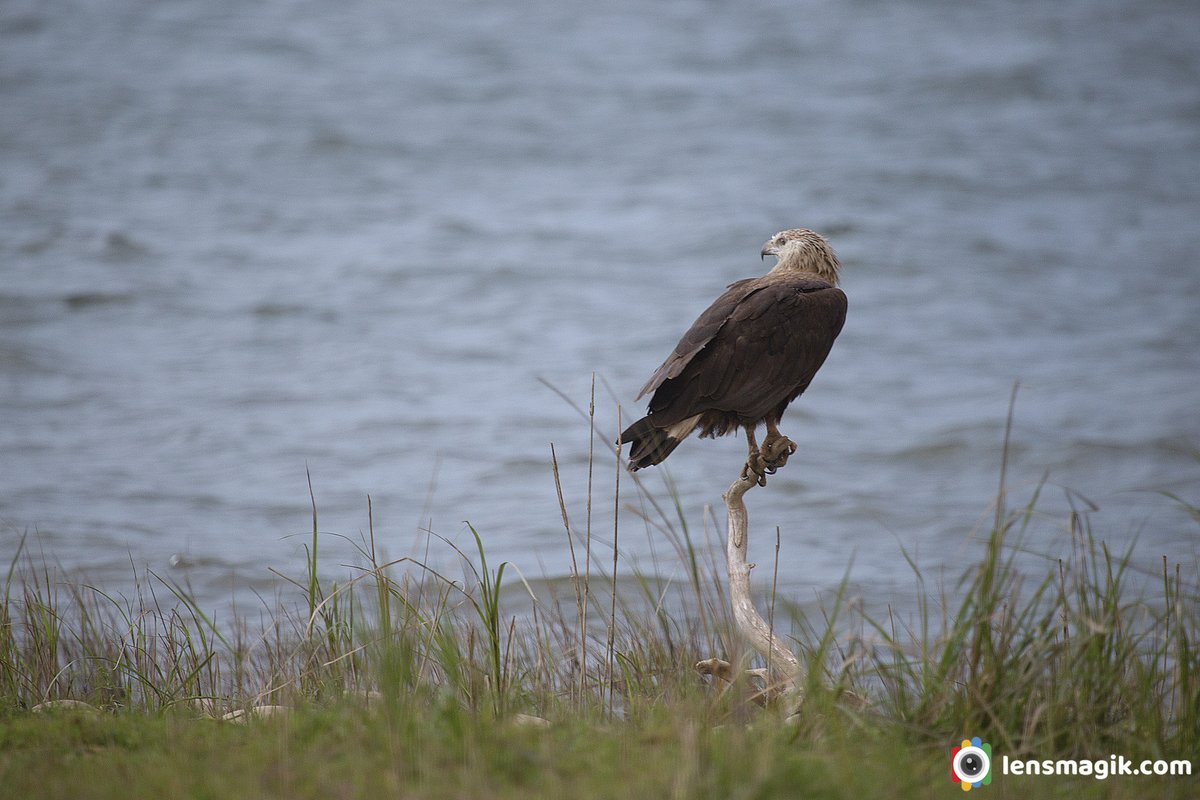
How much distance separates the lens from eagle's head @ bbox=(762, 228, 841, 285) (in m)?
5.07

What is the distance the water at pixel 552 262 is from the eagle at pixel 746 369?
757 millimetres

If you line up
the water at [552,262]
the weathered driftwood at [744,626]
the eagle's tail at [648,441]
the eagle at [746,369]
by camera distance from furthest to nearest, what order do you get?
the water at [552,262], the eagle at [746,369], the eagle's tail at [648,441], the weathered driftwood at [744,626]

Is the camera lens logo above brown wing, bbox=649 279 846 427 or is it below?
below

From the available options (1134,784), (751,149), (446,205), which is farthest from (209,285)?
(1134,784)

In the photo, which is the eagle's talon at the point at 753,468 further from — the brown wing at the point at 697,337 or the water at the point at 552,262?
the water at the point at 552,262

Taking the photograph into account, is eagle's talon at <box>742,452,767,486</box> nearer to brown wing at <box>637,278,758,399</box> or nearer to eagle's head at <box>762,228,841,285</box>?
brown wing at <box>637,278,758,399</box>

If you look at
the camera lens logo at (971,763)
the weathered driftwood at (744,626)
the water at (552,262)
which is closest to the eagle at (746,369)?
the weathered driftwood at (744,626)

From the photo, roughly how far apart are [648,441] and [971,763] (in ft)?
5.25

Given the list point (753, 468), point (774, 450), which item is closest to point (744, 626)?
point (753, 468)

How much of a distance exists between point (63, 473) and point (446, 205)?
42.1 ft

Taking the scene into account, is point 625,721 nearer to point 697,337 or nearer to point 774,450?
point 774,450

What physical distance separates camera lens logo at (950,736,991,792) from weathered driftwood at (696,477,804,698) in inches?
27.1

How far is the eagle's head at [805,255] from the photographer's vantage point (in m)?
5.07

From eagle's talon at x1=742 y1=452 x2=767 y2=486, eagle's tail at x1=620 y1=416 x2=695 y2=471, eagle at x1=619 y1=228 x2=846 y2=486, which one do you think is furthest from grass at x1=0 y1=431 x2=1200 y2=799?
eagle at x1=619 y1=228 x2=846 y2=486
